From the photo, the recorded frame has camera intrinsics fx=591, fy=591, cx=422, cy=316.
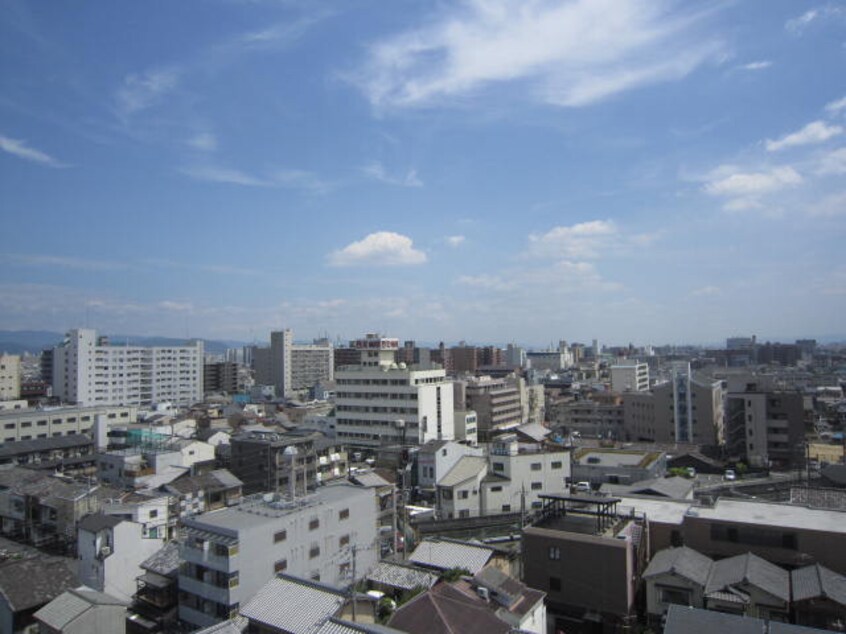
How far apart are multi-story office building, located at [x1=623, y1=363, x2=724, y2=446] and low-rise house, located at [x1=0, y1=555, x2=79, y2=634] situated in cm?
4789

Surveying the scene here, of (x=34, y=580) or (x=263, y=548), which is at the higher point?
(x=263, y=548)

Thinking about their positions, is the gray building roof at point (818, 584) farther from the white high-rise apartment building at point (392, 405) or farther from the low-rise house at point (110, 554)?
the white high-rise apartment building at point (392, 405)

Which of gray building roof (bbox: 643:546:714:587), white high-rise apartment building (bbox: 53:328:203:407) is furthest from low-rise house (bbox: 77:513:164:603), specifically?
white high-rise apartment building (bbox: 53:328:203:407)

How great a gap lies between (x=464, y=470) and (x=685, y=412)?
96.8ft

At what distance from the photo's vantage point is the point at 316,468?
38.0m

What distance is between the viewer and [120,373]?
80.1m

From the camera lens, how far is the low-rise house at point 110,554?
21.8 metres

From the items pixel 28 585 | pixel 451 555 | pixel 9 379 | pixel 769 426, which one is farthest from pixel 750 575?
pixel 9 379

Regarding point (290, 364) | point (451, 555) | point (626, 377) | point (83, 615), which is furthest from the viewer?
point (290, 364)

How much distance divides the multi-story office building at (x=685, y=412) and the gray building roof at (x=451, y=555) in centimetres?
3927

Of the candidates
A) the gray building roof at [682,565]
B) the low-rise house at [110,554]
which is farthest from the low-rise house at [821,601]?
the low-rise house at [110,554]

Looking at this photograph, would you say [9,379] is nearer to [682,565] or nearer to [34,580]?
[34,580]

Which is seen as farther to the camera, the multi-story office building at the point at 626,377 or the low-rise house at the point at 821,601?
the multi-story office building at the point at 626,377

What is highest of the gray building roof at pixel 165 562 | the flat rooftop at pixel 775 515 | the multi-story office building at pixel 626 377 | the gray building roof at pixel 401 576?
the multi-story office building at pixel 626 377
